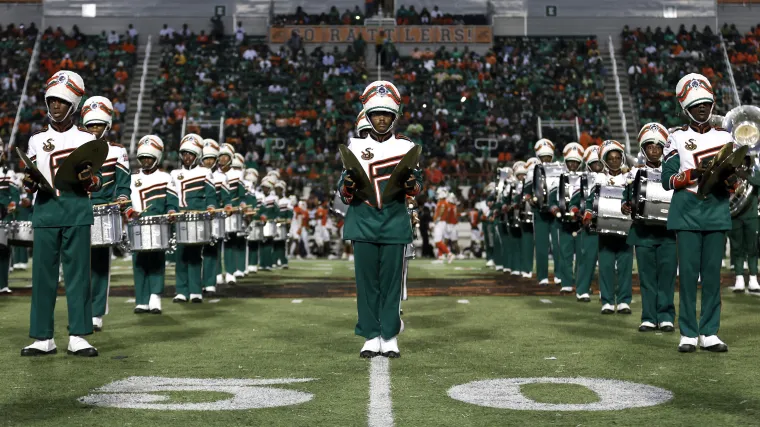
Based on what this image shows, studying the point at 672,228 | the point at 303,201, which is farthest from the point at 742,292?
the point at 303,201

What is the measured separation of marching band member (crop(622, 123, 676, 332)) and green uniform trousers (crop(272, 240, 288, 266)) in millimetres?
15709

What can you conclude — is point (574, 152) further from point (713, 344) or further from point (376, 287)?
point (376, 287)

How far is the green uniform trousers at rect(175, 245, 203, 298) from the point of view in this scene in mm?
14484

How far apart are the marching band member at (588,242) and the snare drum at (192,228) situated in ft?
15.3

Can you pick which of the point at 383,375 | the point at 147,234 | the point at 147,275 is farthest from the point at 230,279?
the point at 383,375

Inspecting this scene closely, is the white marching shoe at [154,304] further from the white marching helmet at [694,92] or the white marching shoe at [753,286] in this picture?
the white marching shoe at [753,286]

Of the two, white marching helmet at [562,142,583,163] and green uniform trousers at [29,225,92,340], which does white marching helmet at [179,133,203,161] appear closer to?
white marching helmet at [562,142,583,163]

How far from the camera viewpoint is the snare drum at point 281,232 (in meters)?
24.6

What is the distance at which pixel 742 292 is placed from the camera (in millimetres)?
15578

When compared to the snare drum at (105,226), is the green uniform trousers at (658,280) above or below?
below

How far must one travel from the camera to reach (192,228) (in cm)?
1377

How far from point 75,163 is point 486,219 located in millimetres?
19146

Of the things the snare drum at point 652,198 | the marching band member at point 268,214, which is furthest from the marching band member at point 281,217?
the snare drum at point 652,198

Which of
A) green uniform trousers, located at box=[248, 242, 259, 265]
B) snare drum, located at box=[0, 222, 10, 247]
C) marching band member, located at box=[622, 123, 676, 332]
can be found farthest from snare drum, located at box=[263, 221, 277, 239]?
marching band member, located at box=[622, 123, 676, 332]
